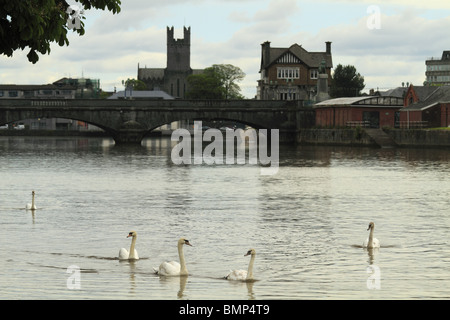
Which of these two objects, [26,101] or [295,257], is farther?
[26,101]

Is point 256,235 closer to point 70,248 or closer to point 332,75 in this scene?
point 70,248

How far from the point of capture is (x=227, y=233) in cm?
2811

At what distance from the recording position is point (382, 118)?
10956 centimetres

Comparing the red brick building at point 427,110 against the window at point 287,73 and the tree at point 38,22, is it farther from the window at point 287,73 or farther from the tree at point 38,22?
the tree at point 38,22

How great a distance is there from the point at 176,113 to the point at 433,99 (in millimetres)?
36285

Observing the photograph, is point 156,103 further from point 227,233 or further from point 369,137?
point 227,233

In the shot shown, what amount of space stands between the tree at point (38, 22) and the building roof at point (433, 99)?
285 ft

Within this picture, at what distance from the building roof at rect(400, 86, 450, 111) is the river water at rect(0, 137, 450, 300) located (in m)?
44.1

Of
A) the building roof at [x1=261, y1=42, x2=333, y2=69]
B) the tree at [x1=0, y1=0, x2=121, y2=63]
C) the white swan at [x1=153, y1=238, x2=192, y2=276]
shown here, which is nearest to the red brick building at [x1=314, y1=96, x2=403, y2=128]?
the building roof at [x1=261, y1=42, x2=333, y2=69]

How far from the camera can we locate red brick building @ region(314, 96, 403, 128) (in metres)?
108

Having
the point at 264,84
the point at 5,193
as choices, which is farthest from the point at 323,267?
the point at 264,84
